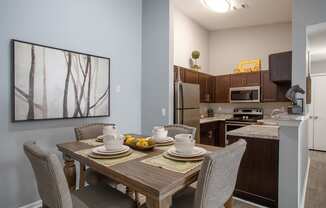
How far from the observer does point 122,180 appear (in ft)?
3.72

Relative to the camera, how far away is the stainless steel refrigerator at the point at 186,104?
325 centimetres

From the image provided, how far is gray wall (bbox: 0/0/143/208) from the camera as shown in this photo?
1968 mm

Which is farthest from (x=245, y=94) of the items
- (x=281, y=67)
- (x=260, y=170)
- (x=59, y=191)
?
(x=59, y=191)

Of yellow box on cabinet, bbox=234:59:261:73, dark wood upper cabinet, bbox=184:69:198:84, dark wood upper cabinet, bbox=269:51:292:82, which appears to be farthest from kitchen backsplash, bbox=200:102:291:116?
dark wood upper cabinet, bbox=269:51:292:82

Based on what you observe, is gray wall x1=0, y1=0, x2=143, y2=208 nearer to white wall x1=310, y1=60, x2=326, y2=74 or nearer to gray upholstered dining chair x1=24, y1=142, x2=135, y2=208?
gray upholstered dining chair x1=24, y1=142, x2=135, y2=208

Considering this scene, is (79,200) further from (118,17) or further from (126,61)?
(118,17)

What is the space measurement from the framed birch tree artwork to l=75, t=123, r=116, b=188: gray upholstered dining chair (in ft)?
1.28

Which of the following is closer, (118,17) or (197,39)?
(118,17)

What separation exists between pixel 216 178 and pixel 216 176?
18 millimetres

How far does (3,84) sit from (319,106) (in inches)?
251

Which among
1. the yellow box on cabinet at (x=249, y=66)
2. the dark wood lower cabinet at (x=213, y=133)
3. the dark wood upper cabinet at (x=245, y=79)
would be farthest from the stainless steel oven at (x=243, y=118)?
the yellow box on cabinet at (x=249, y=66)

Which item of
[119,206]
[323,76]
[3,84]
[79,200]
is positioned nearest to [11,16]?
[3,84]

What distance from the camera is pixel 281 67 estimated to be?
3145 mm

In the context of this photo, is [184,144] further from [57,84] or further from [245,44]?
[245,44]
